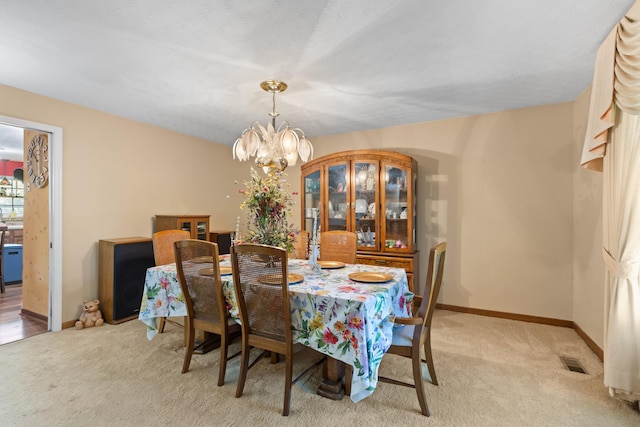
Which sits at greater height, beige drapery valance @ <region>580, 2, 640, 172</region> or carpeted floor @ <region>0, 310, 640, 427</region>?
beige drapery valance @ <region>580, 2, 640, 172</region>

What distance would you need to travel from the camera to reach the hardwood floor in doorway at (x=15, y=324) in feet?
9.74

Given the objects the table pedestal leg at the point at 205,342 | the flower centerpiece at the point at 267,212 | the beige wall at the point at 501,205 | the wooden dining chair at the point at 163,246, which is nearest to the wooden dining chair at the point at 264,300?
the flower centerpiece at the point at 267,212

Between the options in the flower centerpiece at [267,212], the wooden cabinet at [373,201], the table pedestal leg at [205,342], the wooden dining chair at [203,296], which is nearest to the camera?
the wooden dining chair at [203,296]

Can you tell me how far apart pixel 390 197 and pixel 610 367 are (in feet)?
7.85

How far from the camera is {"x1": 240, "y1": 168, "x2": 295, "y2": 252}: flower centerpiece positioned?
2.33 meters

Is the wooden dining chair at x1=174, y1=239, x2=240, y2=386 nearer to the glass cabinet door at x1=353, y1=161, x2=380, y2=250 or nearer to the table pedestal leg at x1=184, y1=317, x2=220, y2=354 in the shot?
the table pedestal leg at x1=184, y1=317, x2=220, y2=354

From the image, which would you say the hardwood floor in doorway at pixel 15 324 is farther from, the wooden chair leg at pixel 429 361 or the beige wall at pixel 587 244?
the beige wall at pixel 587 244

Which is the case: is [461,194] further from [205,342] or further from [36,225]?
[36,225]

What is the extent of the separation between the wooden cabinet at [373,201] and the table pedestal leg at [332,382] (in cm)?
175

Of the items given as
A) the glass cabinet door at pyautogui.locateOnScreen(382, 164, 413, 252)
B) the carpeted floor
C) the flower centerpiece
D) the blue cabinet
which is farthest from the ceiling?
the blue cabinet

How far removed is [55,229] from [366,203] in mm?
3399

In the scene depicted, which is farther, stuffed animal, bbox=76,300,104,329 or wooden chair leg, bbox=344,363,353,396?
stuffed animal, bbox=76,300,104,329

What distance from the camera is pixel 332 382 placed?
2021mm

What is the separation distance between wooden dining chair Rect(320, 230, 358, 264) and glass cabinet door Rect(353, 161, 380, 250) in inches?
31.5
